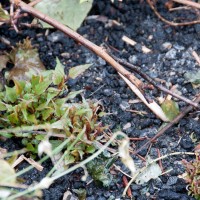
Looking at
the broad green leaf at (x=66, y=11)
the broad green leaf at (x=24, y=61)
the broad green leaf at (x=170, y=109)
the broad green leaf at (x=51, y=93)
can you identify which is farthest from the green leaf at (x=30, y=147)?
the broad green leaf at (x=66, y=11)

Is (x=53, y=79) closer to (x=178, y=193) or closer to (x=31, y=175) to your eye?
(x=31, y=175)

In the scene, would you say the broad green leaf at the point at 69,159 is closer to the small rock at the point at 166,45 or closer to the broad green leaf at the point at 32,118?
the broad green leaf at the point at 32,118

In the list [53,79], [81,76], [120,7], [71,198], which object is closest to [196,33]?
[120,7]

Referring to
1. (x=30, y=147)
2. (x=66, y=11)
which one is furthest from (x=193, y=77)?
(x=30, y=147)

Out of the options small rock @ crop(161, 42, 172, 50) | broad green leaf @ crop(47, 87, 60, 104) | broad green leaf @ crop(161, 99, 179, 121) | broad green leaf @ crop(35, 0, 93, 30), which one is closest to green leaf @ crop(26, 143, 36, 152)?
broad green leaf @ crop(47, 87, 60, 104)

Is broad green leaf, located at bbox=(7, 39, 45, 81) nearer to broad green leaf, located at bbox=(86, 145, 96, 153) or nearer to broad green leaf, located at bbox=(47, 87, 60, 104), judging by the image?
broad green leaf, located at bbox=(47, 87, 60, 104)

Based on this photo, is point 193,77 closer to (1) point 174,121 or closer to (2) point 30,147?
(1) point 174,121
